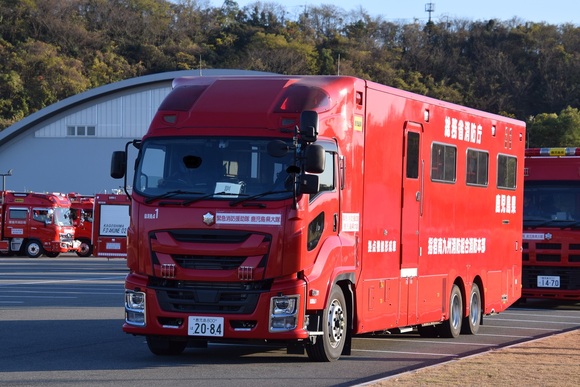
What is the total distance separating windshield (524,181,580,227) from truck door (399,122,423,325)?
28.8 feet

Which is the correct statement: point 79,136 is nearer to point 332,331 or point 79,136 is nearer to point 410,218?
point 410,218

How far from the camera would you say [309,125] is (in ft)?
40.9

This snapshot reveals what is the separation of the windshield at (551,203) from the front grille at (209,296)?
12596mm

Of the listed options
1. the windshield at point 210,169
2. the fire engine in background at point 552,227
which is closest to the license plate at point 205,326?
the windshield at point 210,169

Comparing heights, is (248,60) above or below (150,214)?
above

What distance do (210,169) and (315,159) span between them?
4.61 ft

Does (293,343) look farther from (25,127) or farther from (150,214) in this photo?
(25,127)

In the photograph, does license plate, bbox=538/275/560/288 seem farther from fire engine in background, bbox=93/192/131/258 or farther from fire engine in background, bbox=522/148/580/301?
fire engine in background, bbox=93/192/131/258

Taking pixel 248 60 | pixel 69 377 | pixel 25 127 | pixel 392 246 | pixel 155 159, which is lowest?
pixel 69 377

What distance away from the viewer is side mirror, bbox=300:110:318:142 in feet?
40.9

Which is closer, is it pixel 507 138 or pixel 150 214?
pixel 150 214

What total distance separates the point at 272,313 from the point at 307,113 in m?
2.34

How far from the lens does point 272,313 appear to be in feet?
41.1

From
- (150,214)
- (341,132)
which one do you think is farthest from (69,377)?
(341,132)
